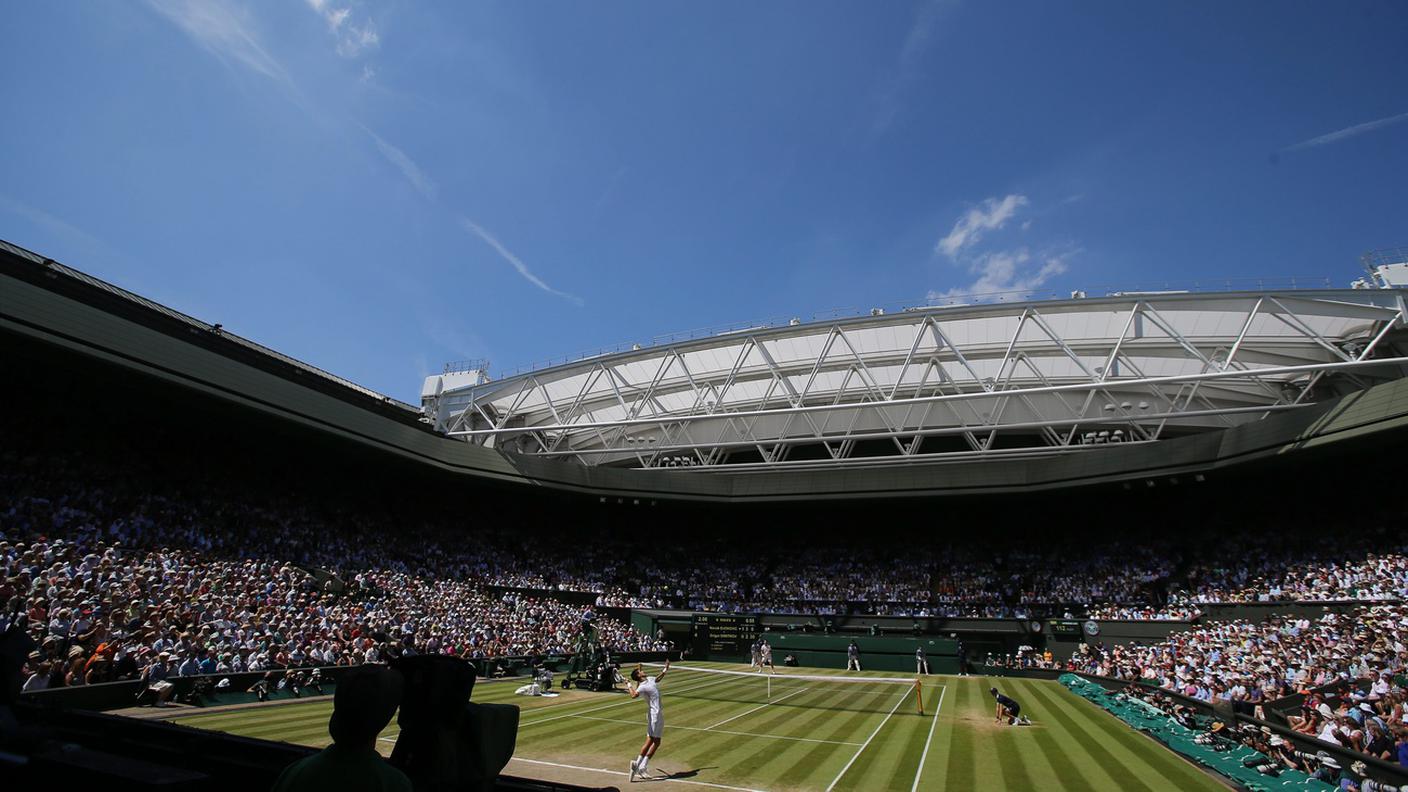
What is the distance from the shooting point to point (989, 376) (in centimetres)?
3550

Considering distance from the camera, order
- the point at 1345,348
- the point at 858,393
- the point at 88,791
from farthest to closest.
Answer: the point at 858,393, the point at 1345,348, the point at 88,791

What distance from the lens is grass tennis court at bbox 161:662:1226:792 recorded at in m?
12.0

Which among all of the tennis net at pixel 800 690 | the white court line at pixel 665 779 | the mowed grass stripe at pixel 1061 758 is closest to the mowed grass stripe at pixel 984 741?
the mowed grass stripe at pixel 1061 758

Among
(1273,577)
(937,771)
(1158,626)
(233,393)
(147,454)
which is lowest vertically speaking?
(937,771)

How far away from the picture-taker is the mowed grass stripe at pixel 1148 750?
1233 centimetres

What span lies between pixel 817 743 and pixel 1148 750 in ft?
24.2

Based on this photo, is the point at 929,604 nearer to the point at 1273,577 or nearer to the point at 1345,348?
the point at 1273,577

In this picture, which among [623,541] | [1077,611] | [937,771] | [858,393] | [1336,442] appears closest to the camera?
[937,771]

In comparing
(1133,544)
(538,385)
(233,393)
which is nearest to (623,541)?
(538,385)

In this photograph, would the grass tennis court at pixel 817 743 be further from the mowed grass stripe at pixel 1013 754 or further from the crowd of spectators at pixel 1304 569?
the crowd of spectators at pixel 1304 569

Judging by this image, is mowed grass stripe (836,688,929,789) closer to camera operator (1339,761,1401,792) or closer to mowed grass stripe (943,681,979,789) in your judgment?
mowed grass stripe (943,681,979,789)

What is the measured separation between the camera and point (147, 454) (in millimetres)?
30438

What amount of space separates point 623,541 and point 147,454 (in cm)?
2921

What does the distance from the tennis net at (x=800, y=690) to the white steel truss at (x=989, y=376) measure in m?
10.8
